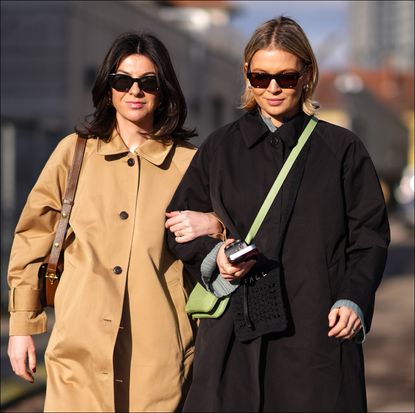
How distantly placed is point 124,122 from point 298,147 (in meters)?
0.85

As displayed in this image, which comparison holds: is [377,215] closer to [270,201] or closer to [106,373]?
[270,201]

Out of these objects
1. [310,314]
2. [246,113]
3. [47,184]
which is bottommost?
[310,314]

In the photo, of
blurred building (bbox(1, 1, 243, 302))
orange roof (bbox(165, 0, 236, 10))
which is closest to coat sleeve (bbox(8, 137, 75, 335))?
blurred building (bbox(1, 1, 243, 302))

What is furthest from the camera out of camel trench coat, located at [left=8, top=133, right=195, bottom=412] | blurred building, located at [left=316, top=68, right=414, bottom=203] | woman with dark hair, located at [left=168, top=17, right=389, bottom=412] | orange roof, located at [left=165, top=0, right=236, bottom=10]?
orange roof, located at [left=165, top=0, right=236, bottom=10]

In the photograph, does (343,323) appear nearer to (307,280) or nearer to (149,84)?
(307,280)

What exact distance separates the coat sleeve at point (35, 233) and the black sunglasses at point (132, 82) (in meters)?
0.26

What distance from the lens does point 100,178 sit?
12.5 feet

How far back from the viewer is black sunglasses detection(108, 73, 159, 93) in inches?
149

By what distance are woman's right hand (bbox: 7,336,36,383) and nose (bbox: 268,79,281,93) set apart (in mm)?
1287

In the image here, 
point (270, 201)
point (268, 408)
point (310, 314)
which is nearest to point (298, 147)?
point (270, 201)

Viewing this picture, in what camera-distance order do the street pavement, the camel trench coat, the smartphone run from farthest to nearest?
the street pavement, the camel trench coat, the smartphone

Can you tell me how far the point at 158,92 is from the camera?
3830 millimetres

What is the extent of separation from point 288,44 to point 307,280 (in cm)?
70

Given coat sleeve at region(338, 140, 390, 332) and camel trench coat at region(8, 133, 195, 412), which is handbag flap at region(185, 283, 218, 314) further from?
coat sleeve at region(338, 140, 390, 332)
